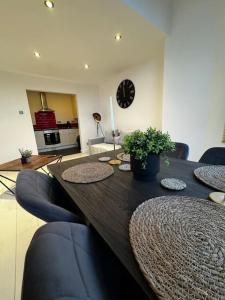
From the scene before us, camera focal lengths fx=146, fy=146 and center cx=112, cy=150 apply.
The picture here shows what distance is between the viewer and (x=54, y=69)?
3627 millimetres

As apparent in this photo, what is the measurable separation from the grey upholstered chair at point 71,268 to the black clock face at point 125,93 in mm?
3798

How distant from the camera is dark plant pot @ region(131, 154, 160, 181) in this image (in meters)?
0.91

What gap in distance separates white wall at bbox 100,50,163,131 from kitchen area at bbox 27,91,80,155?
8.29 feet

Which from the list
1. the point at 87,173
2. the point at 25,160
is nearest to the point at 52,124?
the point at 25,160

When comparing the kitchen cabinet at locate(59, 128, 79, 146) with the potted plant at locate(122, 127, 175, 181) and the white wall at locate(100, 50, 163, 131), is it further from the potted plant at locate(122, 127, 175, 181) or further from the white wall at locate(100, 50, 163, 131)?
the potted plant at locate(122, 127, 175, 181)

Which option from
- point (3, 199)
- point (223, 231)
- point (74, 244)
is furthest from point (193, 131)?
point (3, 199)

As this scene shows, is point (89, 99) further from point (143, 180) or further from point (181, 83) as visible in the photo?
point (143, 180)

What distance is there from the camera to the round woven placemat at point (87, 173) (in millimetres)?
996

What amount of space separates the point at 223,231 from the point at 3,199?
9.39 feet

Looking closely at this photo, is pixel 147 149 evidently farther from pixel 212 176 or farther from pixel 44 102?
pixel 44 102

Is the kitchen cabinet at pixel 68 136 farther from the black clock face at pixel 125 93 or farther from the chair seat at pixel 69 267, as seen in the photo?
the chair seat at pixel 69 267

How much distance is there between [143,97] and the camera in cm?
360

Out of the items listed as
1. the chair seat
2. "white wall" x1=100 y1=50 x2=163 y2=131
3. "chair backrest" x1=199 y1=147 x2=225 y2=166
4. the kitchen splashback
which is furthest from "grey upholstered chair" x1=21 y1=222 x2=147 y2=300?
the kitchen splashback

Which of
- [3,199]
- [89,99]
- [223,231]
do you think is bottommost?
[3,199]
